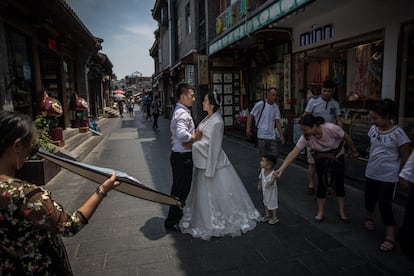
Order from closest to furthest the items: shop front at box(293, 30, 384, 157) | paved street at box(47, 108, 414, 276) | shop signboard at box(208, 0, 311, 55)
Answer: paved street at box(47, 108, 414, 276) < shop signboard at box(208, 0, 311, 55) < shop front at box(293, 30, 384, 157)

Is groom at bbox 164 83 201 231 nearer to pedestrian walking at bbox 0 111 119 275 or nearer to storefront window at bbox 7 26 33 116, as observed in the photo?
pedestrian walking at bbox 0 111 119 275

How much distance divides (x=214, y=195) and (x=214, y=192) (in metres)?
0.04

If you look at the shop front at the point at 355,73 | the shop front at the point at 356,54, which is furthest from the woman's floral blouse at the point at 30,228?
the shop front at the point at 355,73

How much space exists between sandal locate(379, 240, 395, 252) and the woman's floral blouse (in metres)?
3.18

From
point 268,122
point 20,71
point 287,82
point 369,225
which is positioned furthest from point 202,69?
point 369,225

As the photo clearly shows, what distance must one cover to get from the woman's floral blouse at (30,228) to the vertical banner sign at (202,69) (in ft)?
39.5

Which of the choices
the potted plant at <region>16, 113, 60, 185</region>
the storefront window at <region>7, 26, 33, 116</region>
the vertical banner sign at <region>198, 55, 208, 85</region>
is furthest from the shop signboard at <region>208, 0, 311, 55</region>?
the storefront window at <region>7, 26, 33, 116</region>

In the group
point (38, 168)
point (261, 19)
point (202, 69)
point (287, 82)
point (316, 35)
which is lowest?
point (38, 168)

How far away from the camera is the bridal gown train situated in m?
3.90

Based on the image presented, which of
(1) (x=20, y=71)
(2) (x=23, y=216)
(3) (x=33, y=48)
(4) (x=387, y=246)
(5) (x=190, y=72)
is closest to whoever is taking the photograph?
(2) (x=23, y=216)

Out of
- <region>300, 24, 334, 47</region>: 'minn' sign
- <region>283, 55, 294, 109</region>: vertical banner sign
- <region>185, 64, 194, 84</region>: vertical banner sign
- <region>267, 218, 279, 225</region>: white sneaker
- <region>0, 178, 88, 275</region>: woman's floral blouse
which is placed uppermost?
<region>300, 24, 334, 47</region>: 'minn' sign

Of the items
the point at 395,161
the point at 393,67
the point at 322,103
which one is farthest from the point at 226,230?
the point at 393,67

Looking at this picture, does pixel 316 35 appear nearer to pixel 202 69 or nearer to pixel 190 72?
pixel 202 69

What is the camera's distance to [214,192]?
404 cm
